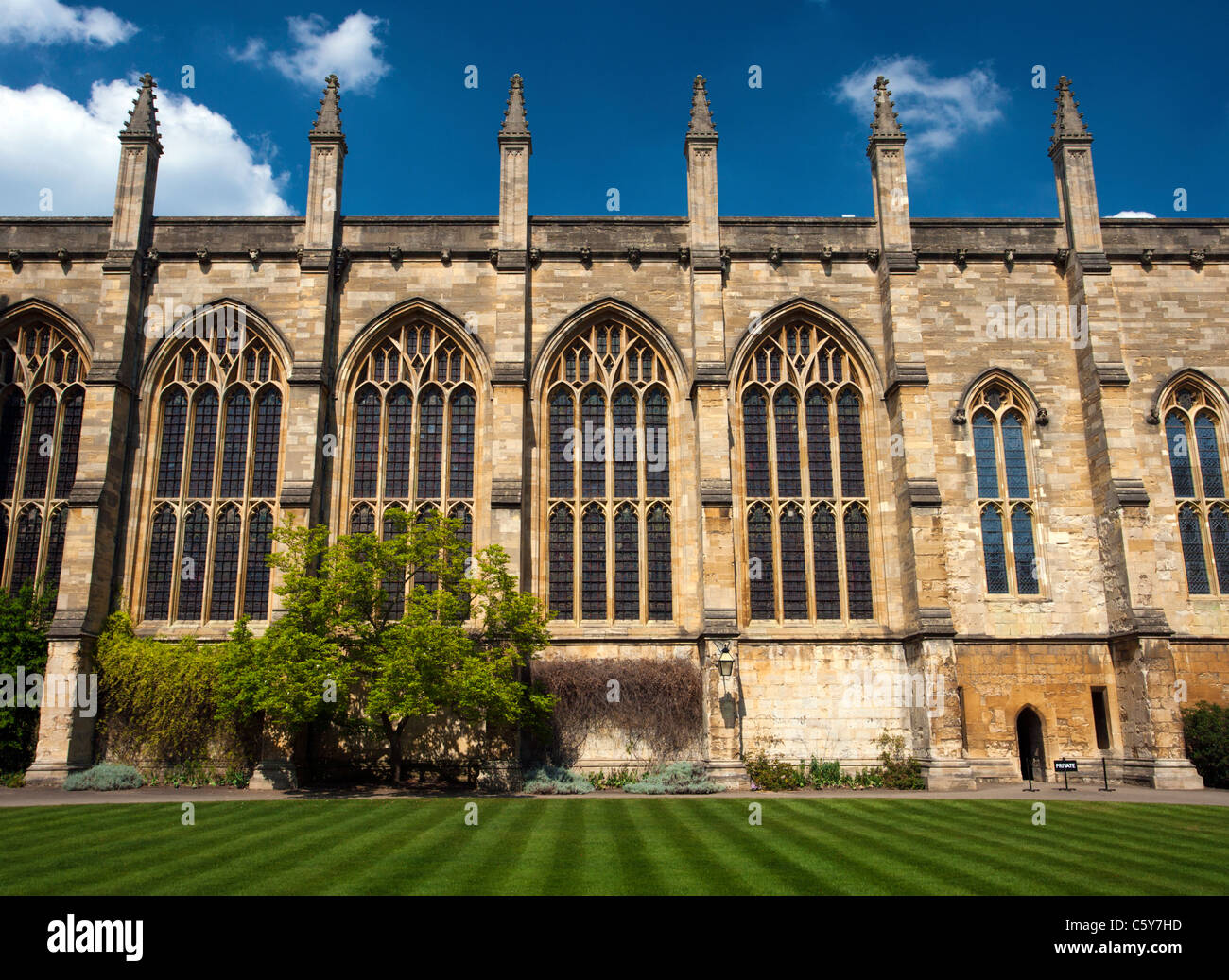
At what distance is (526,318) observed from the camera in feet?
75.6

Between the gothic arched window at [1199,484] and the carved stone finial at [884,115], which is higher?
the carved stone finial at [884,115]

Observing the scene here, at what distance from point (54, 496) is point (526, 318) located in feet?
40.4

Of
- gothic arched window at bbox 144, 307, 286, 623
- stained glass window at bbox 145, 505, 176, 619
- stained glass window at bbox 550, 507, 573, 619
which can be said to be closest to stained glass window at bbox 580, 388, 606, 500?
stained glass window at bbox 550, 507, 573, 619

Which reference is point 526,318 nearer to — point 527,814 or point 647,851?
point 527,814

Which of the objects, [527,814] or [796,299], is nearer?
[527,814]

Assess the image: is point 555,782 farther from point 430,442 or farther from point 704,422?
point 430,442

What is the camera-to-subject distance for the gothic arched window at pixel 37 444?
22.2m

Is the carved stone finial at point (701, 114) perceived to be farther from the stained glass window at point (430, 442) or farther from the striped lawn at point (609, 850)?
the striped lawn at point (609, 850)

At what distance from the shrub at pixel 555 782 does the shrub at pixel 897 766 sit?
6600mm

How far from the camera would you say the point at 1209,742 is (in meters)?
20.1

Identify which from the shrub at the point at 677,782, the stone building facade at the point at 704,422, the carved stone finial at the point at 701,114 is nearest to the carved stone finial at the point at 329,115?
the stone building facade at the point at 704,422

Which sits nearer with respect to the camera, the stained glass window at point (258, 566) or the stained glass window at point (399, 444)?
the stained glass window at point (258, 566)
